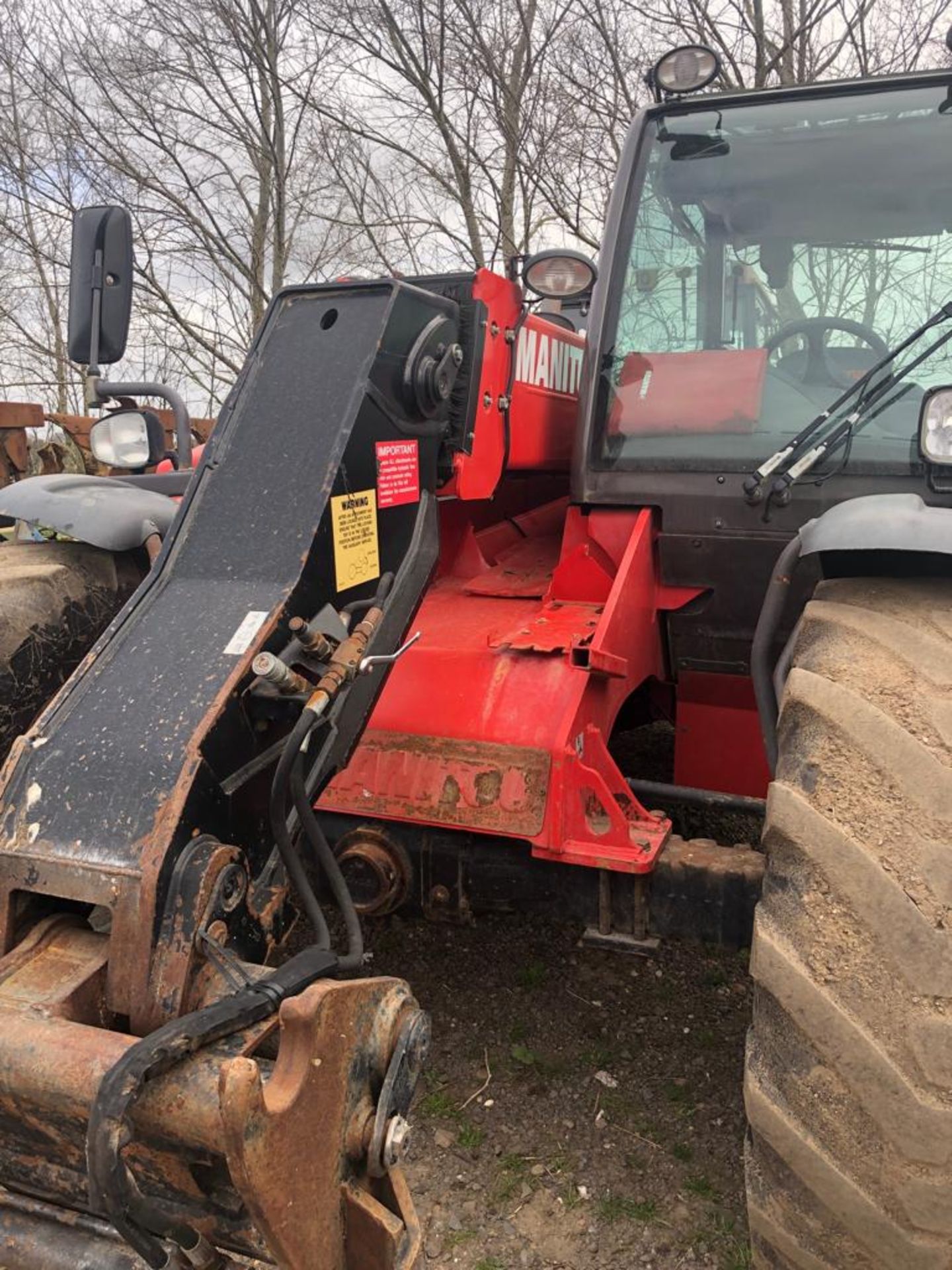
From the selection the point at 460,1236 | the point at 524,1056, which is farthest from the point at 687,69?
the point at 460,1236

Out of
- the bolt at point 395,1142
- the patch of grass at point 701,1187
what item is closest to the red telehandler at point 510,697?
the bolt at point 395,1142

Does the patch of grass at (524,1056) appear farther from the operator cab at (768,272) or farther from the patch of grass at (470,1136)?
the operator cab at (768,272)

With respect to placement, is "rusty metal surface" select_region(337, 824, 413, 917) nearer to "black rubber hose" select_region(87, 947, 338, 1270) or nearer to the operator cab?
"black rubber hose" select_region(87, 947, 338, 1270)

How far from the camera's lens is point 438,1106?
107 inches

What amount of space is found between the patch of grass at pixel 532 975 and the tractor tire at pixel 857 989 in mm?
1528

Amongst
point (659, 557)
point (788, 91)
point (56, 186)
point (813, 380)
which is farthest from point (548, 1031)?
point (56, 186)

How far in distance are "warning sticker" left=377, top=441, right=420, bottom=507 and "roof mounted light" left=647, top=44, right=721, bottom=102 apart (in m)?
1.52

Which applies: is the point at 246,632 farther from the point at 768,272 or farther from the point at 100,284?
the point at 768,272

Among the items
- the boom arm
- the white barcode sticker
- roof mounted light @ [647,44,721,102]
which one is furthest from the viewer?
roof mounted light @ [647,44,721,102]

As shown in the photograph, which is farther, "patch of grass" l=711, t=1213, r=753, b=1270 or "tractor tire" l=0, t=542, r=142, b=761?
"tractor tire" l=0, t=542, r=142, b=761

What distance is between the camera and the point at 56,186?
13.3 m

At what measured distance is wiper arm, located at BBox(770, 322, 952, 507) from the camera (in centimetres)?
256

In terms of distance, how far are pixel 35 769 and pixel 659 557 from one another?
175 cm

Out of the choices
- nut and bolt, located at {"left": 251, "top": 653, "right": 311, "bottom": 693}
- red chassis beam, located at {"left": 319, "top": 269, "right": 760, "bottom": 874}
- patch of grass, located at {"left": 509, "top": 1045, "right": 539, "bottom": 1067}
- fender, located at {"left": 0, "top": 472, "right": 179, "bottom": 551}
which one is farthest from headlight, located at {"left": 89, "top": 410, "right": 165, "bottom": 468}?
patch of grass, located at {"left": 509, "top": 1045, "right": 539, "bottom": 1067}
